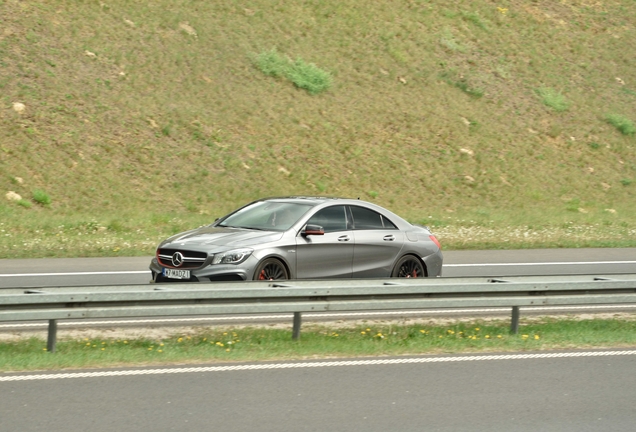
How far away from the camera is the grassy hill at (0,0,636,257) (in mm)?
26844

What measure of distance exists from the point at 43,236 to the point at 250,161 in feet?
33.4

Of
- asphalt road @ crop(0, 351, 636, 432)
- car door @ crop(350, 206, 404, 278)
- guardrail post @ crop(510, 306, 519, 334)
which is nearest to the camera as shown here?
asphalt road @ crop(0, 351, 636, 432)

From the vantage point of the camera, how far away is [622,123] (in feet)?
132

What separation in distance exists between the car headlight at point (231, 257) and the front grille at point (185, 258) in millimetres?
163

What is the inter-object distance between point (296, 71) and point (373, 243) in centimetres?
2334

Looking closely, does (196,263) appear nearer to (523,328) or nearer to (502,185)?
(523,328)

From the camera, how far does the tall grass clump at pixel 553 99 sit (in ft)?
132

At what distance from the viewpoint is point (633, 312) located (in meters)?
12.7

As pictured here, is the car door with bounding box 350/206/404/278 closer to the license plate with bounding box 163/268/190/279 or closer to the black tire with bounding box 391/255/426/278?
the black tire with bounding box 391/255/426/278

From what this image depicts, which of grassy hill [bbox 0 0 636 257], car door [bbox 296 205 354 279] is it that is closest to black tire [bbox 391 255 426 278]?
car door [bbox 296 205 354 279]

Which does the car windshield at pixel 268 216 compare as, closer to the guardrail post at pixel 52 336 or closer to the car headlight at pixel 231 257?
the car headlight at pixel 231 257

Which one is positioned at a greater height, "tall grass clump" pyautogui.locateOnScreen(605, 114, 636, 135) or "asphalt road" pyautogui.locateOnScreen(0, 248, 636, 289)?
"tall grass clump" pyautogui.locateOnScreen(605, 114, 636, 135)

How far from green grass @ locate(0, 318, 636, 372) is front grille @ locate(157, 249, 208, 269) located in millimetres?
1376

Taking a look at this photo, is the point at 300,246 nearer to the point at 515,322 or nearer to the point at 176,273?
the point at 176,273
